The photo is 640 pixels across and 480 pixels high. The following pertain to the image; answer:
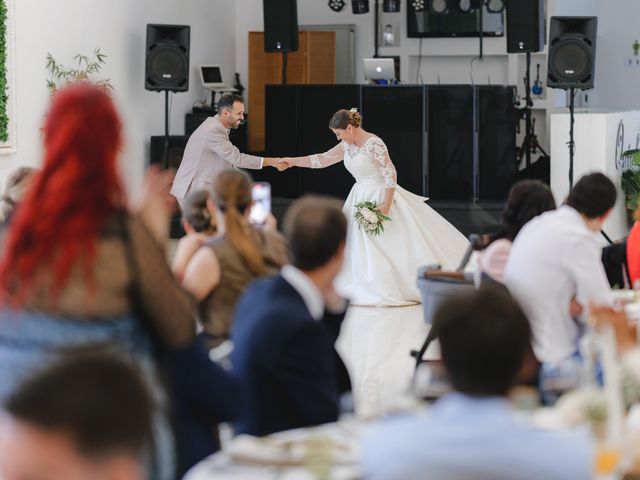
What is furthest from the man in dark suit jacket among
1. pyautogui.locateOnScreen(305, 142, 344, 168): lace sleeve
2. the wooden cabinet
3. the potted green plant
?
the wooden cabinet

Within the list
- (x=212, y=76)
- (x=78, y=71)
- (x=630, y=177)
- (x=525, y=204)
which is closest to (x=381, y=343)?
(x=525, y=204)

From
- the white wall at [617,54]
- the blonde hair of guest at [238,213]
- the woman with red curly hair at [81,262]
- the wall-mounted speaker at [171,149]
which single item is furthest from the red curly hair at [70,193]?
the white wall at [617,54]

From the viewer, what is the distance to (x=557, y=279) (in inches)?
165

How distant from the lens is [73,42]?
11156mm

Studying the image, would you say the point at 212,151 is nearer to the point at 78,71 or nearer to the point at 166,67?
the point at 78,71

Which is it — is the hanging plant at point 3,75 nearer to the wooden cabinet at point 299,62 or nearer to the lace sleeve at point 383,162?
the lace sleeve at point 383,162

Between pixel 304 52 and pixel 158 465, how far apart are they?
14186 millimetres

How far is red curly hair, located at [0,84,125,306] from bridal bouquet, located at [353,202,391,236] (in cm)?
649

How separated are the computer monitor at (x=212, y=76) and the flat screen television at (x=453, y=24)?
3.24 meters

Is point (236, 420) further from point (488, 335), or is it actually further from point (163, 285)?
point (488, 335)

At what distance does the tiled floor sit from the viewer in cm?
668

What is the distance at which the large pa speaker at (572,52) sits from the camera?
11.5 metres

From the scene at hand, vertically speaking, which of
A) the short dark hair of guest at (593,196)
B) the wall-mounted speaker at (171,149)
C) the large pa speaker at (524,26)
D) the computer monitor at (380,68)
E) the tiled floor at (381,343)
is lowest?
the tiled floor at (381,343)

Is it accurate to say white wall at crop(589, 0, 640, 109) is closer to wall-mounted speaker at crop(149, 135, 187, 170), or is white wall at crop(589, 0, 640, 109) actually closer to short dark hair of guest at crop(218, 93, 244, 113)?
wall-mounted speaker at crop(149, 135, 187, 170)
